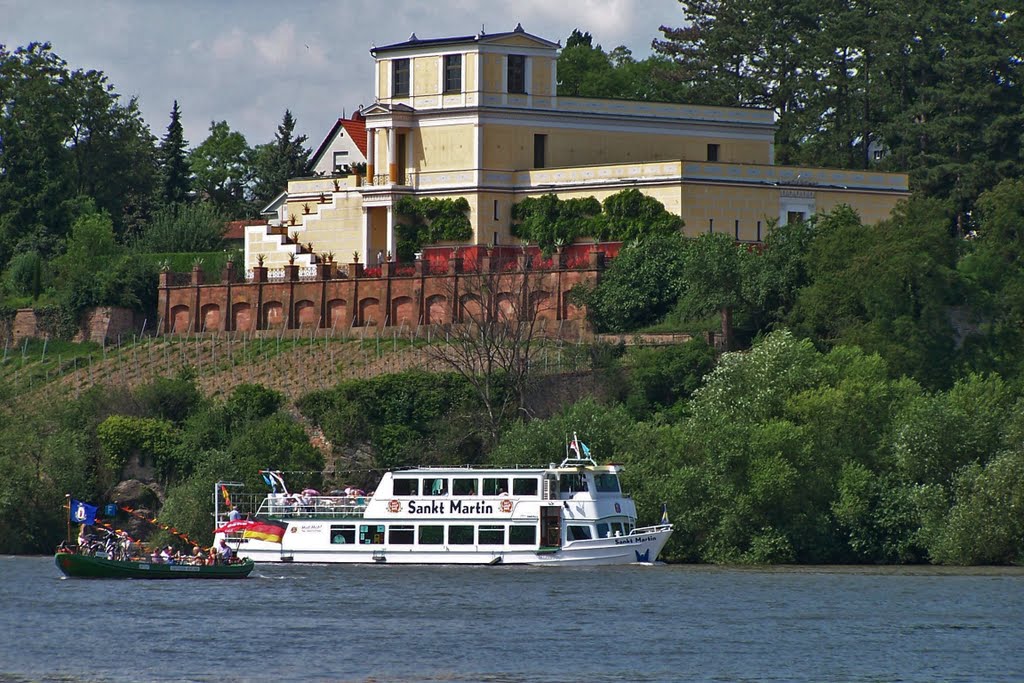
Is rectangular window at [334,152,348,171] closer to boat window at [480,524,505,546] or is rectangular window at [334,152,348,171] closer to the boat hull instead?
the boat hull

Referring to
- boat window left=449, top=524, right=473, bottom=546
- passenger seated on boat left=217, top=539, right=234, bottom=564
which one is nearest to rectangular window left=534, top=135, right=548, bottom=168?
boat window left=449, top=524, right=473, bottom=546

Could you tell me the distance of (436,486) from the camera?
86.0 m

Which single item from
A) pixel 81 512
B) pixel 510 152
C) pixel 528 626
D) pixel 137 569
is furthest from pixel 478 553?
pixel 510 152

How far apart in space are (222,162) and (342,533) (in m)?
86.4

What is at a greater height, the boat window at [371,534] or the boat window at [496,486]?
the boat window at [496,486]

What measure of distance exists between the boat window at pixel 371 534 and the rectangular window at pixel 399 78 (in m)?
36.4

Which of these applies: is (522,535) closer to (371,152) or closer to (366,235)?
(366,235)

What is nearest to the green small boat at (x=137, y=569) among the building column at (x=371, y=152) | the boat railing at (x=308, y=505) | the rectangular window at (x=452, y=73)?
the boat railing at (x=308, y=505)

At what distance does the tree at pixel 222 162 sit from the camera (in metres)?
168

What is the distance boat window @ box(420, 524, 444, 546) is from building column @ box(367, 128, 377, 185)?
115 feet

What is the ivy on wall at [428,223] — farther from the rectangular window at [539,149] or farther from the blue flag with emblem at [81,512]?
the blue flag with emblem at [81,512]

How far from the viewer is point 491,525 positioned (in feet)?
281

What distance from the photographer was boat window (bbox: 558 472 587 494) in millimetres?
84500

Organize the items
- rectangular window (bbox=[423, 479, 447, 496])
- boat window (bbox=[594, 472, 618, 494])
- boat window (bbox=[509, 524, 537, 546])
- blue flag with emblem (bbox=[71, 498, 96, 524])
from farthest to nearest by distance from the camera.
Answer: rectangular window (bbox=[423, 479, 447, 496]) < boat window (bbox=[509, 524, 537, 546]) < boat window (bbox=[594, 472, 618, 494]) < blue flag with emblem (bbox=[71, 498, 96, 524])
